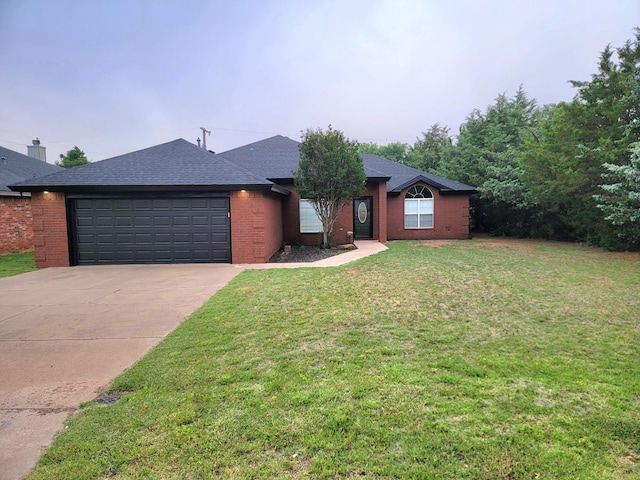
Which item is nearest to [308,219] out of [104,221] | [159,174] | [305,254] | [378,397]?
[305,254]

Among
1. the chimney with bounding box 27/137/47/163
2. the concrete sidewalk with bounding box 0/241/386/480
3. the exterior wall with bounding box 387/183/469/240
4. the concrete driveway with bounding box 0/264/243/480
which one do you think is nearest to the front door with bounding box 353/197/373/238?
the exterior wall with bounding box 387/183/469/240

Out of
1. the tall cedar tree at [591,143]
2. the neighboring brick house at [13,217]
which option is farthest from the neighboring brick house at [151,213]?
the tall cedar tree at [591,143]

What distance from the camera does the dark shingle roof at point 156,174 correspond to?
34.1ft

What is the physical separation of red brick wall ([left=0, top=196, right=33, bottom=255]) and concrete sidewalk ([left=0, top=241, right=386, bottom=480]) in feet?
20.4

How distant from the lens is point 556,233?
16.8 m

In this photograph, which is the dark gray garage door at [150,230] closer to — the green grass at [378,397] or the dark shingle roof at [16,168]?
the green grass at [378,397]

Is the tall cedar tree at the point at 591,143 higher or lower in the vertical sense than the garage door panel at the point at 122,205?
higher

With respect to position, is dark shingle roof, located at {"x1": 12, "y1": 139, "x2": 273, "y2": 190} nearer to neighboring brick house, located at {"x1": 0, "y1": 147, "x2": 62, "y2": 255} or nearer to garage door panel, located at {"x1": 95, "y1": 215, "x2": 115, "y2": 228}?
garage door panel, located at {"x1": 95, "y1": 215, "x2": 115, "y2": 228}

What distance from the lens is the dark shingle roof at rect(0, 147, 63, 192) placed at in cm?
1515

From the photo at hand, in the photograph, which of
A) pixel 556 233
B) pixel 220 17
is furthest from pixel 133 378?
pixel 556 233

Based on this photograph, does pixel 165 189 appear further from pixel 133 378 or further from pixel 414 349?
pixel 414 349

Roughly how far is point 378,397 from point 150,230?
9913 millimetres

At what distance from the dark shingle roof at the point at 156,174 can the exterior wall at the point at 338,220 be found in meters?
3.80

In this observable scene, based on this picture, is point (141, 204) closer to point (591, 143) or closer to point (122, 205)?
point (122, 205)
